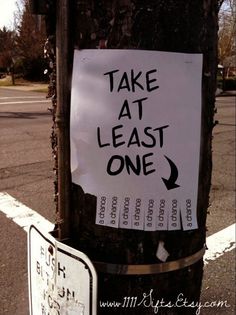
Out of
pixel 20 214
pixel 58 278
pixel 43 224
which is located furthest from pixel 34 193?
pixel 58 278

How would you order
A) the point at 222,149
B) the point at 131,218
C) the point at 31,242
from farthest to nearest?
1. the point at 222,149
2. the point at 31,242
3. the point at 131,218

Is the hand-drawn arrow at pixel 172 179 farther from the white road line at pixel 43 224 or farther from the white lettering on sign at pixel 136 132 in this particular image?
the white road line at pixel 43 224

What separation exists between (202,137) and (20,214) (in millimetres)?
4190

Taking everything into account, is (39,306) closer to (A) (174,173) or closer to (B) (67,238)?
(B) (67,238)

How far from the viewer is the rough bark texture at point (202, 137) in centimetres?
131

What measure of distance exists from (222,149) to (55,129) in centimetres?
843

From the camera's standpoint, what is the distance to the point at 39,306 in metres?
1.59

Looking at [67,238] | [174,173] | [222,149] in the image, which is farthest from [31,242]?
[222,149]

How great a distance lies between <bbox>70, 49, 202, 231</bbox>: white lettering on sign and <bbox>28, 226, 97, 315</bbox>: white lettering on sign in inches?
5.7

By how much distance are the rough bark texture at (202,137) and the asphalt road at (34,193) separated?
2275mm

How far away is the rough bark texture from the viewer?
4.29 feet

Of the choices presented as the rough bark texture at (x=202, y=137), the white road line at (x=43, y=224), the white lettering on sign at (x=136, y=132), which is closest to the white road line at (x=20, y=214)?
the white road line at (x=43, y=224)

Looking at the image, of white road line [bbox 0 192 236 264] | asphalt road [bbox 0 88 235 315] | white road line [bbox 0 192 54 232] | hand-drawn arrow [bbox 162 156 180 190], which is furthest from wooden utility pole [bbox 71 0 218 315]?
white road line [bbox 0 192 54 232]

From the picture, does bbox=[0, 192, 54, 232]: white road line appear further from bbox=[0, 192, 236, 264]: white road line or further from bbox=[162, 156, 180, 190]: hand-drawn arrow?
bbox=[162, 156, 180, 190]: hand-drawn arrow
